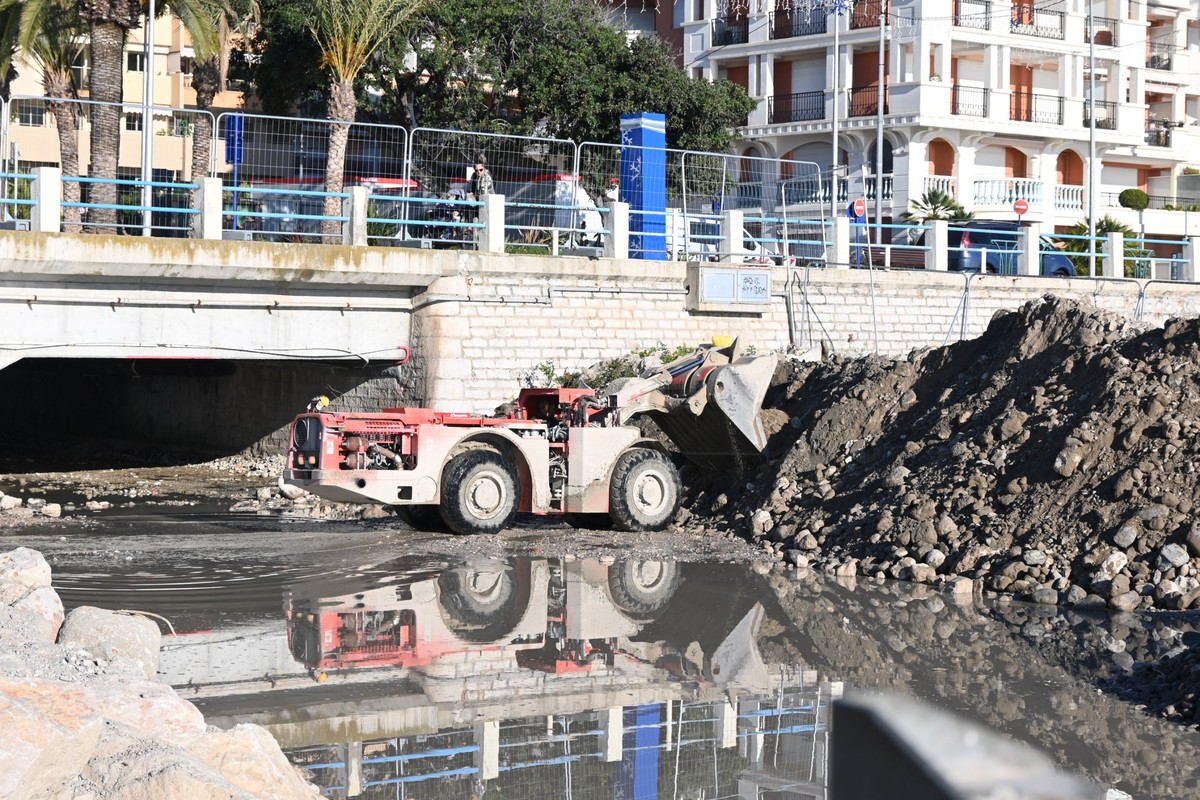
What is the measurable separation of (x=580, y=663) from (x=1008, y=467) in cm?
661

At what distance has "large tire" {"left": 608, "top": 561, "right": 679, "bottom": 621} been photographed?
12547 millimetres

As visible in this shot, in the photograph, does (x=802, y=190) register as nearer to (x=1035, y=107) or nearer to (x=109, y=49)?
(x=109, y=49)

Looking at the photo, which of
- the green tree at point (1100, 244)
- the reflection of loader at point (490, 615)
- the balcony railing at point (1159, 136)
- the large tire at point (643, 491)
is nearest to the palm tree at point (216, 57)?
the large tire at point (643, 491)

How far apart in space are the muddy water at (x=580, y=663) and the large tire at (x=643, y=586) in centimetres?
4

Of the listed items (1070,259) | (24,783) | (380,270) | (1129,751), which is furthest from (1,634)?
(1070,259)

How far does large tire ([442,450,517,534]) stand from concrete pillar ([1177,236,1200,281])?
20411mm

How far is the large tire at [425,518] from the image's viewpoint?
55.3 feet

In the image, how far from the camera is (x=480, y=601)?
41.6ft

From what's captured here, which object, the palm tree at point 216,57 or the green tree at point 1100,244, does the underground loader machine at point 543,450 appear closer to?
the palm tree at point 216,57

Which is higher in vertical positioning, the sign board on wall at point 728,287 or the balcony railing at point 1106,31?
the balcony railing at point 1106,31

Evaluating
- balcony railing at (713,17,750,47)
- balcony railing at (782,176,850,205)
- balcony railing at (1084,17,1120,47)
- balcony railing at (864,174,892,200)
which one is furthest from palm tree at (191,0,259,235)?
balcony railing at (1084,17,1120,47)

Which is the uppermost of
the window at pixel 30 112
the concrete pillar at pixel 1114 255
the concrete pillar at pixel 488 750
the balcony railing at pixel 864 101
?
the balcony railing at pixel 864 101

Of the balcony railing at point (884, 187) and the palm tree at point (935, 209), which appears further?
the balcony railing at point (884, 187)

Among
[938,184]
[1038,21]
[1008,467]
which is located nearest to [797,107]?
[938,184]
